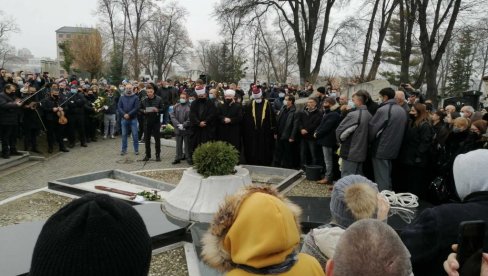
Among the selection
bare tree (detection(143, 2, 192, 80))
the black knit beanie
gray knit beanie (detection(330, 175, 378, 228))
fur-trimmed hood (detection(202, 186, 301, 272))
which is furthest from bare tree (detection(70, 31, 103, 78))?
the black knit beanie

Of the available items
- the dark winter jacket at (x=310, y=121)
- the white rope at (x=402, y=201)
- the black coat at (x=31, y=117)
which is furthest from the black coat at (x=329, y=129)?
the black coat at (x=31, y=117)

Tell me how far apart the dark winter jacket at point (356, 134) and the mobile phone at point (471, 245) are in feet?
19.1

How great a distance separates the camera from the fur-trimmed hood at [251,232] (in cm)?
190

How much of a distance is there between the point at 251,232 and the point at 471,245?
0.94 m

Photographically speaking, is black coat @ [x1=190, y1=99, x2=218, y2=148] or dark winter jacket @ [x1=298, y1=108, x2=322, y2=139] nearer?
dark winter jacket @ [x1=298, y1=108, x2=322, y2=139]

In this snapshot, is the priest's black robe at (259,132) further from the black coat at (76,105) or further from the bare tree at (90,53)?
the bare tree at (90,53)

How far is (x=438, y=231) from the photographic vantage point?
89.8 inches

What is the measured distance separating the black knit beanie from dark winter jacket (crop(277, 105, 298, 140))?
8.58m

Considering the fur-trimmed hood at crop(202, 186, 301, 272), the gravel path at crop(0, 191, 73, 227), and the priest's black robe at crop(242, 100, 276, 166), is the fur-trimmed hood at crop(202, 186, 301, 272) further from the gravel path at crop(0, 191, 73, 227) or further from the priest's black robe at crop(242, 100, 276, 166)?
the priest's black robe at crop(242, 100, 276, 166)

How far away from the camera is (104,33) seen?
40938mm

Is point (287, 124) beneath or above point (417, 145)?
above

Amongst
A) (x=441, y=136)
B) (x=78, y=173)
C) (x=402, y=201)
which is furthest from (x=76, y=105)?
(x=441, y=136)

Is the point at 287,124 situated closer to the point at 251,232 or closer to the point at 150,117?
the point at 150,117

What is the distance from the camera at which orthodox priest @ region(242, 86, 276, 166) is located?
1075 cm
